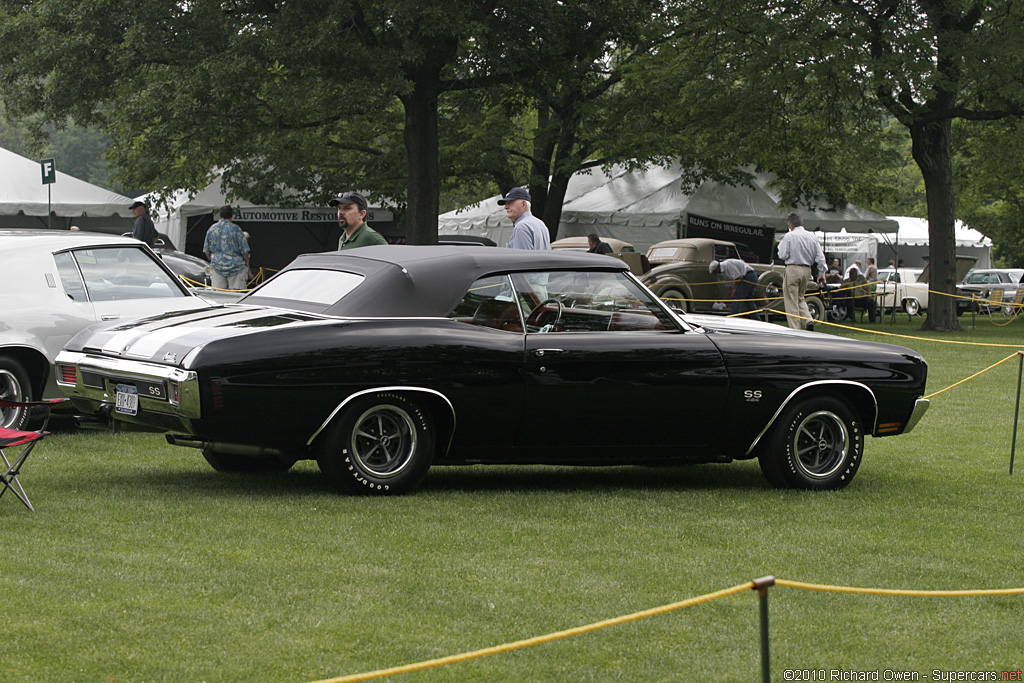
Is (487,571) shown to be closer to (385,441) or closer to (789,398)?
(385,441)

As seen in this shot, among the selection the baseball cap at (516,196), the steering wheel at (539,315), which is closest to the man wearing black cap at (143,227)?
the baseball cap at (516,196)

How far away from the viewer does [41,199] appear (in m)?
29.2

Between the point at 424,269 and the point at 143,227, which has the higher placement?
the point at 143,227

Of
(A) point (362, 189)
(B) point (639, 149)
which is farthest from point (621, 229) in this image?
(A) point (362, 189)

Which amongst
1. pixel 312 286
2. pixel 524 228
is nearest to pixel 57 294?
pixel 312 286

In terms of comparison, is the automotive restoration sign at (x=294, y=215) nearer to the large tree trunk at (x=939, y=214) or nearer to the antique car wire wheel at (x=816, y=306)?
the antique car wire wheel at (x=816, y=306)

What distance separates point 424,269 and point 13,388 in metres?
3.49

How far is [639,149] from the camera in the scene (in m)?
28.5

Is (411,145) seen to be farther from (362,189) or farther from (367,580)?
(367,580)

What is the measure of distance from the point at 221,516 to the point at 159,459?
223 cm

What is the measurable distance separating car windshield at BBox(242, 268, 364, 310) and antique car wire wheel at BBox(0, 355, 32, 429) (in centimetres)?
213

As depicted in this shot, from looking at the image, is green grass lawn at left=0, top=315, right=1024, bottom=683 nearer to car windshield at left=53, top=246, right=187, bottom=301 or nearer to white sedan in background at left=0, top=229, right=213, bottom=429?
white sedan in background at left=0, top=229, right=213, bottom=429

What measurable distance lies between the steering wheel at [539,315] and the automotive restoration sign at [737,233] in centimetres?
2311

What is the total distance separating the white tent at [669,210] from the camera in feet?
102
